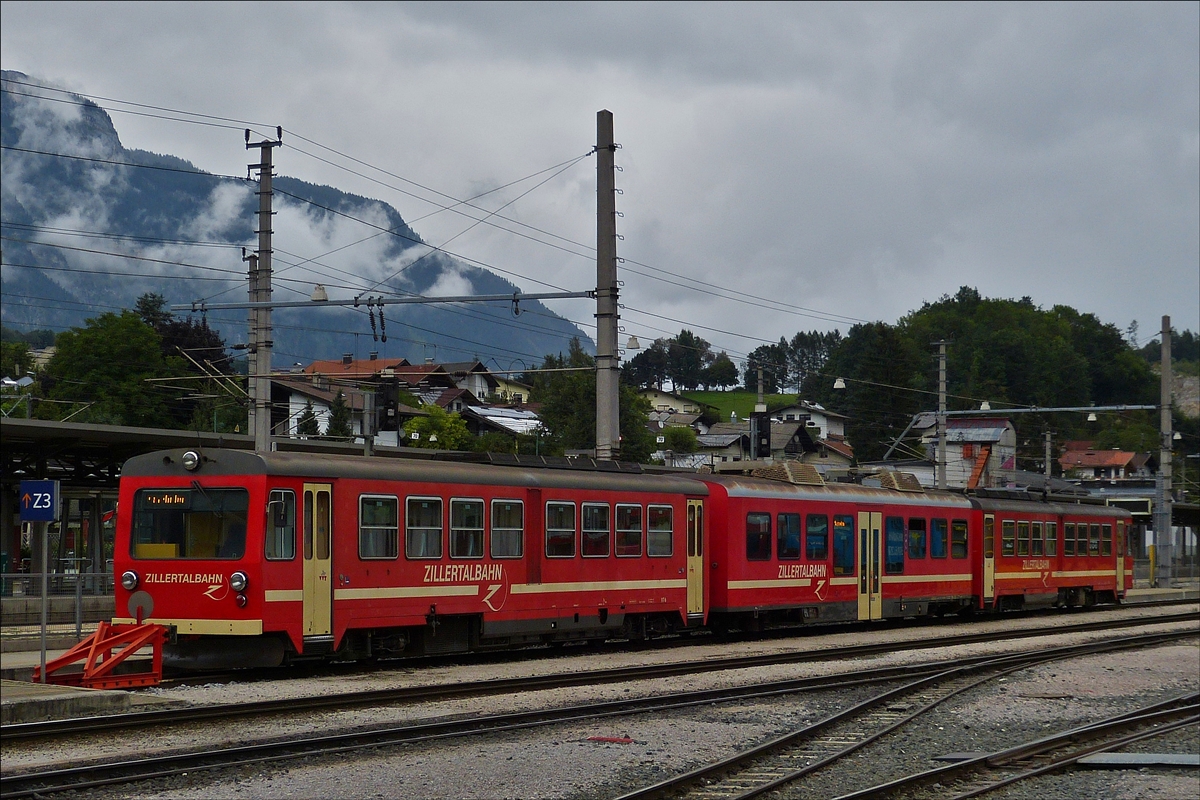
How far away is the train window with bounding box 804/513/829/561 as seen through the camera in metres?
26.1

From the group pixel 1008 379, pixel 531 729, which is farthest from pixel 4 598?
pixel 1008 379

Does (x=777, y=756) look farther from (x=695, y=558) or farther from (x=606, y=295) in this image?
(x=606, y=295)

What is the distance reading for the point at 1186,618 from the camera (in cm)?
3516

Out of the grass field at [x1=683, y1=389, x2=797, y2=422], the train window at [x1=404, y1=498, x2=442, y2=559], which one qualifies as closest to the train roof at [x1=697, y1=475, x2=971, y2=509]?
the train window at [x1=404, y1=498, x2=442, y2=559]

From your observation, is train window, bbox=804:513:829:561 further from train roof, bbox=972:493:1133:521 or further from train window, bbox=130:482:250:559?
train window, bbox=130:482:250:559

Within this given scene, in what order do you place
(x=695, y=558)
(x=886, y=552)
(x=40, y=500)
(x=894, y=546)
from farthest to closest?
(x=894, y=546)
(x=886, y=552)
(x=695, y=558)
(x=40, y=500)

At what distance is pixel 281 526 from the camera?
54.5 feet

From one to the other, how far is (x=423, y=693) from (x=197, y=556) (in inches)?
140

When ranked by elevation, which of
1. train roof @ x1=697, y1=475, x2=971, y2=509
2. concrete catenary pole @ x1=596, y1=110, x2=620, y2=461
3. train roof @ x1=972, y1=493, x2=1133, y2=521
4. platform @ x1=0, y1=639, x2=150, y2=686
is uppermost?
concrete catenary pole @ x1=596, y1=110, x2=620, y2=461

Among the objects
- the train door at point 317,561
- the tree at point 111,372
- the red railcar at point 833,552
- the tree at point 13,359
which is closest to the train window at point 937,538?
the red railcar at point 833,552

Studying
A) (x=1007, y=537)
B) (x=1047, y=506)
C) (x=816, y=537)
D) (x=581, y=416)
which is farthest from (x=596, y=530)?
(x=581, y=416)

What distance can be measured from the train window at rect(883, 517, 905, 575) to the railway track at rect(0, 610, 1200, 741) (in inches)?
146

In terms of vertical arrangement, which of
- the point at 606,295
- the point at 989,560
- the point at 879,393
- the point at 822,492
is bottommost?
the point at 989,560

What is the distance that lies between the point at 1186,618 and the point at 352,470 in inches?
1018
